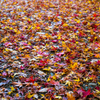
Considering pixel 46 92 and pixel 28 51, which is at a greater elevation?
pixel 28 51

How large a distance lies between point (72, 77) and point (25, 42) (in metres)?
1.78

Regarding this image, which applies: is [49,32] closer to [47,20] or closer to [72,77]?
[47,20]

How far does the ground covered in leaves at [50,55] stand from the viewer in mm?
2199

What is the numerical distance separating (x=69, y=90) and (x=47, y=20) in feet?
10.9

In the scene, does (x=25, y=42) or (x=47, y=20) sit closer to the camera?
(x=25, y=42)

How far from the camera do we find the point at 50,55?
308cm

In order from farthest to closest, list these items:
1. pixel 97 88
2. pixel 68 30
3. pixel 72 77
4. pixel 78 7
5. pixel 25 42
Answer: pixel 78 7, pixel 68 30, pixel 25 42, pixel 72 77, pixel 97 88

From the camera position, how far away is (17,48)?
3250mm

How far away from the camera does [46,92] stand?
221cm

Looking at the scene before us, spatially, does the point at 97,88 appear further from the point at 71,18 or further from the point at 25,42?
the point at 71,18

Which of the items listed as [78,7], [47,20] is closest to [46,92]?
[47,20]

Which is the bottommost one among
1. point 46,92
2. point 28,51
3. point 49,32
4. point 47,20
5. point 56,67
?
point 46,92

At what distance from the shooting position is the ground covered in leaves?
220cm

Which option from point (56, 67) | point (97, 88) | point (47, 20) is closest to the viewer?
point (97, 88)
